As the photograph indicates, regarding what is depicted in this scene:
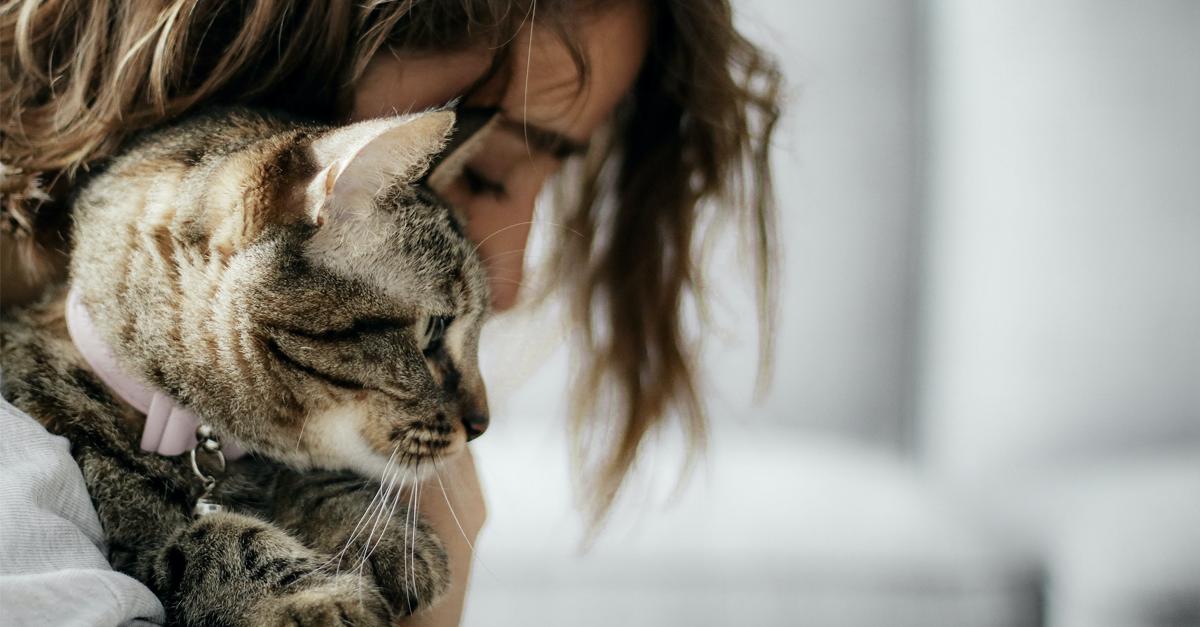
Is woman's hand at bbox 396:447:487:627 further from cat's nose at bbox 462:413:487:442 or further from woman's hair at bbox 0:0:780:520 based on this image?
woman's hair at bbox 0:0:780:520

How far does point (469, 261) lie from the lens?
73 centimetres

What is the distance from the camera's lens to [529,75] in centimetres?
80

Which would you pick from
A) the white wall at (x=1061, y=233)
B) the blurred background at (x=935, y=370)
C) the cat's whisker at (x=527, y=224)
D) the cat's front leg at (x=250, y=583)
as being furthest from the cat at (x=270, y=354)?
the white wall at (x=1061, y=233)

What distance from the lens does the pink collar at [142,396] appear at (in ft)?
2.09

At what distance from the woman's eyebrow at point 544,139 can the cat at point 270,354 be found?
151 millimetres

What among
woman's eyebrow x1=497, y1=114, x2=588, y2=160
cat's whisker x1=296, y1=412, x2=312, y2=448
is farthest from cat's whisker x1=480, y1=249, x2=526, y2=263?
cat's whisker x1=296, y1=412, x2=312, y2=448

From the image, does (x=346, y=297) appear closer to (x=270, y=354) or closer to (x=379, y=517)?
(x=270, y=354)

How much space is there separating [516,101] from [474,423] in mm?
308

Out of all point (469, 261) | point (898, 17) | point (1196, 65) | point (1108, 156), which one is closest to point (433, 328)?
point (469, 261)

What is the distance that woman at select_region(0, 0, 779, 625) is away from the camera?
699mm

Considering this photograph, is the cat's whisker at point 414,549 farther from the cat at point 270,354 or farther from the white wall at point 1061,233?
the white wall at point 1061,233

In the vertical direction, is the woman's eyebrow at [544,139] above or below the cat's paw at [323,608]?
above

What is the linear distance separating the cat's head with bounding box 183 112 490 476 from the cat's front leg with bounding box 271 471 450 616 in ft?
0.11

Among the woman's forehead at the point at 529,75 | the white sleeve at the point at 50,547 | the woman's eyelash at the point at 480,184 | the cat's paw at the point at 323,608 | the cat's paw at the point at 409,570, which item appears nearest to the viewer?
the white sleeve at the point at 50,547
